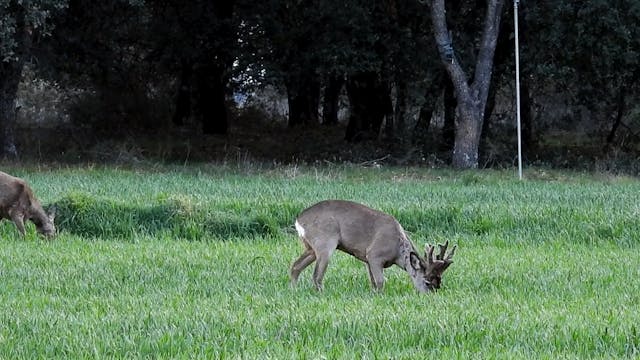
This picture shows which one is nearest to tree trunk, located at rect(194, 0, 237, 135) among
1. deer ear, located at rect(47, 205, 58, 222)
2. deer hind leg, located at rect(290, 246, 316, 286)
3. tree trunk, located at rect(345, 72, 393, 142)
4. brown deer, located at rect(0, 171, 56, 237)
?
tree trunk, located at rect(345, 72, 393, 142)

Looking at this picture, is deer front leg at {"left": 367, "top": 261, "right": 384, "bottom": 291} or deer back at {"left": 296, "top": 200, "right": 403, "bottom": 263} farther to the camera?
deer back at {"left": 296, "top": 200, "right": 403, "bottom": 263}

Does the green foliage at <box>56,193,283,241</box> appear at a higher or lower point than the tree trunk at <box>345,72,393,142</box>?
lower

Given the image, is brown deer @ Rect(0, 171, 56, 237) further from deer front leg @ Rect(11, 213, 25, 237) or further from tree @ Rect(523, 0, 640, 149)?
tree @ Rect(523, 0, 640, 149)

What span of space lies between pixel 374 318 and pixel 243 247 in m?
6.60

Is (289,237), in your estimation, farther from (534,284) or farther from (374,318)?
(374,318)

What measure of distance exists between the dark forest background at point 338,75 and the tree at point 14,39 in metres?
0.05

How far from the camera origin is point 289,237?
1884 cm

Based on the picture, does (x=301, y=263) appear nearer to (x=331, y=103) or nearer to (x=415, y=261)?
(x=415, y=261)

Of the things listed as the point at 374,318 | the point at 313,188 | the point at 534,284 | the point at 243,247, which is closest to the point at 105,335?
the point at 374,318

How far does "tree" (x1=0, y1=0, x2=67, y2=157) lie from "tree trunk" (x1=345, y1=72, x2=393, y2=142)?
38.8 feet

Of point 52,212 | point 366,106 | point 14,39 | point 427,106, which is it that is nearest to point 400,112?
point 427,106

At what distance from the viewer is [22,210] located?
18.2m

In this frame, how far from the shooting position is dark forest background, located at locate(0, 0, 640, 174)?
33.3 metres

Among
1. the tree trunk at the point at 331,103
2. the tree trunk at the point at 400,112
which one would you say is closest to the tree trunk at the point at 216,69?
the tree trunk at the point at 331,103
